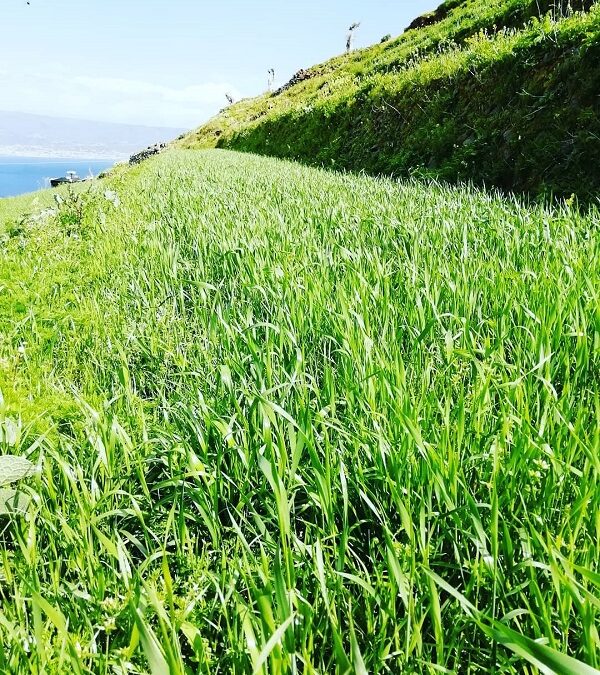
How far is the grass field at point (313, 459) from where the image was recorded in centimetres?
97

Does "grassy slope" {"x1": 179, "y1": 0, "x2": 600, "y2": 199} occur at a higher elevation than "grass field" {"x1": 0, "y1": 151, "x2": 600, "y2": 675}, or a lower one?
higher

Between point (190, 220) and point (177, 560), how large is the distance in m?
3.84

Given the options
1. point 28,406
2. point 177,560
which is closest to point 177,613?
point 177,560

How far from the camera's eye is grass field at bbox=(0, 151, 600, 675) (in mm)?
972

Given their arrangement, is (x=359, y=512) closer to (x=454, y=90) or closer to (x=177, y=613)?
(x=177, y=613)

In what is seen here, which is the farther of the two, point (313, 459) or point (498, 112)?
point (498, 112)

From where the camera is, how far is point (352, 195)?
5.66 m

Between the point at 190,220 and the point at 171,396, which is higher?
the point at 190,220

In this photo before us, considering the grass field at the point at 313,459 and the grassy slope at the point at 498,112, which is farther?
the grassy slope at the point at 498,112

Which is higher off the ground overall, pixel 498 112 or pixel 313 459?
pixel 498 112

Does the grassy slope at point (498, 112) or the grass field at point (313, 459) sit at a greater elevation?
the grassy slope at point (498, 112)

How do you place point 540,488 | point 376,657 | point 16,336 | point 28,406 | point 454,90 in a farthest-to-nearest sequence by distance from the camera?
point 454,90, point 16,336, point 28,406, point 540,488, point 376,657

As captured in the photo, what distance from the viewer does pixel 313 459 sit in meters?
1.23

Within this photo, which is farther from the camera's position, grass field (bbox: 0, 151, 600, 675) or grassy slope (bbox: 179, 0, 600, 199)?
grassy slope (bbox: 179, 0, 600, 199)
